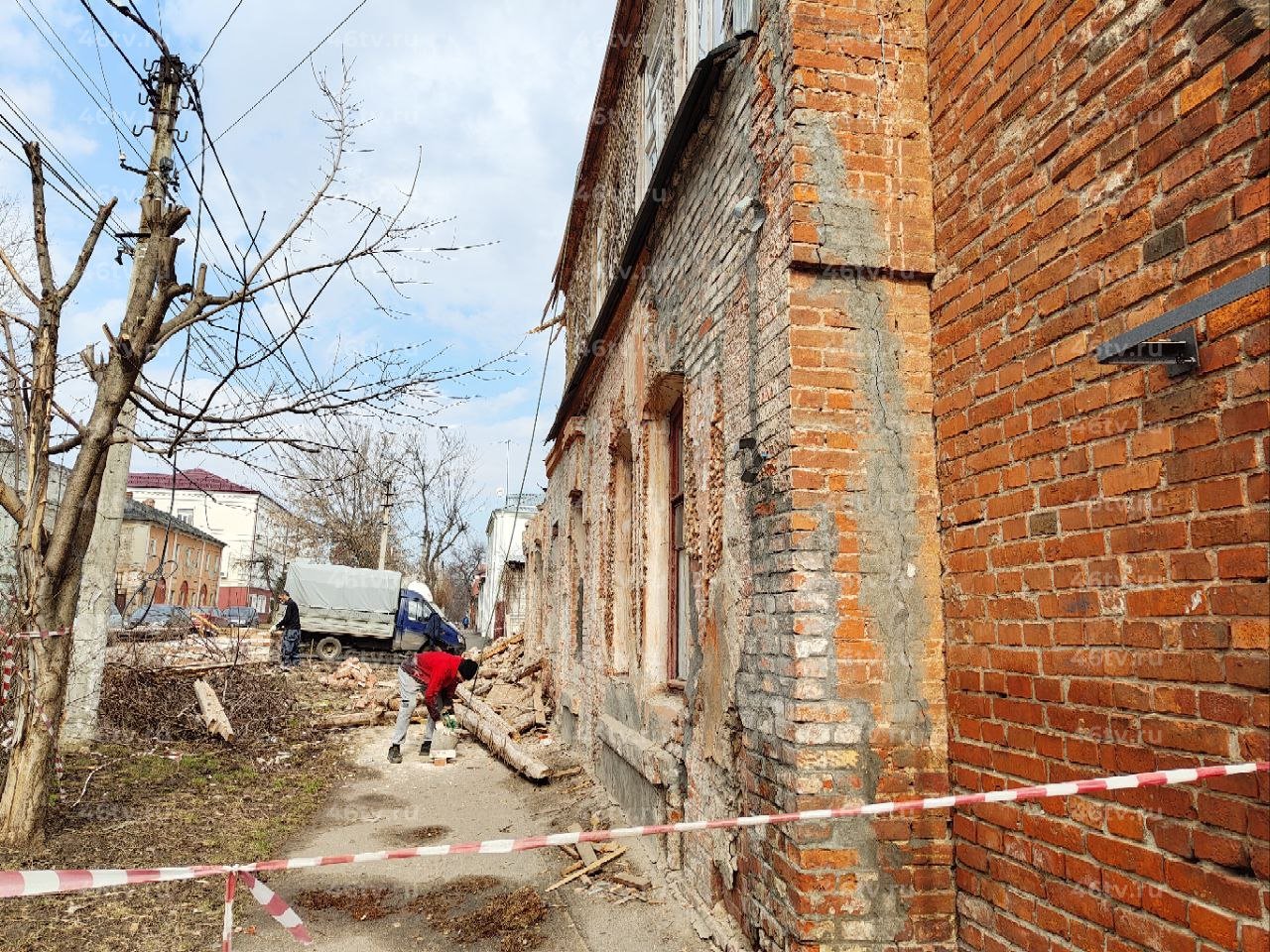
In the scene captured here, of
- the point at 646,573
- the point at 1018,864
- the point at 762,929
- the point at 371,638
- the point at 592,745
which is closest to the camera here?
the point at 1018,864

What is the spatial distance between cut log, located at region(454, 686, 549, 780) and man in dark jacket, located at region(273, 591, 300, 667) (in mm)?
8688

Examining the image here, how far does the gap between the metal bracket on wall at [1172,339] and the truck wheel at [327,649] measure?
2194cm

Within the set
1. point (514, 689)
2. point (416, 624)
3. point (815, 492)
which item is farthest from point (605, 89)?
point (416, 624)

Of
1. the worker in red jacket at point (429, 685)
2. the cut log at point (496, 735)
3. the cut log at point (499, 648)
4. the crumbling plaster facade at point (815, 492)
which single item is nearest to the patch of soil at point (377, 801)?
the cut log at point (496, 735)

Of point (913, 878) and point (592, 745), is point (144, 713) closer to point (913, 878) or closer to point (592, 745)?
point (592, 745)

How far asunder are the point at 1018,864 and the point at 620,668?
4918 mm

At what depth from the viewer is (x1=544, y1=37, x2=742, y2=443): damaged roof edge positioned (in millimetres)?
4484

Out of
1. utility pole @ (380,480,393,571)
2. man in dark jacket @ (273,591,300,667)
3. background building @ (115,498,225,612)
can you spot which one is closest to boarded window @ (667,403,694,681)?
man in dark jacket @ (273,591,300,667)

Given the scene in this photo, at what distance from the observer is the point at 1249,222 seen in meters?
2.16

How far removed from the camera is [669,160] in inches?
211

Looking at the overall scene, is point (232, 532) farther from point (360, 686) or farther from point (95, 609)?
point (95, 609)

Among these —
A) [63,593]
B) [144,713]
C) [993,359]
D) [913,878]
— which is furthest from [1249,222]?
[144,713]

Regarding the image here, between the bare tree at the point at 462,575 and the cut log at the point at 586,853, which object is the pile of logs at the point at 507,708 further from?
the bare tree at the point at 462,575

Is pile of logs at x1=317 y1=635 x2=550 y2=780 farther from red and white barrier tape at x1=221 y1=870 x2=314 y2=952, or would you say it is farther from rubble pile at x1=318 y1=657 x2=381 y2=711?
red and white barrier tape at x1=221 y1=870 x2=314 y2=952
